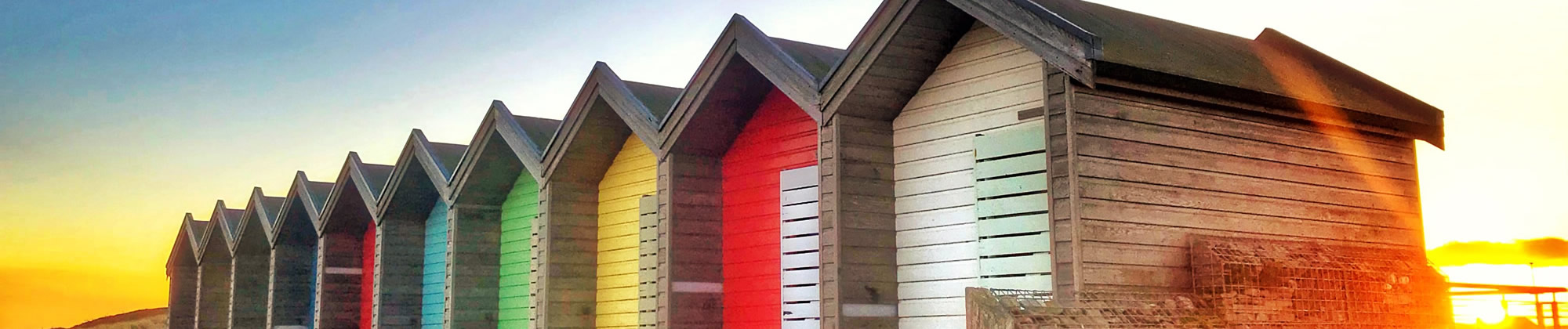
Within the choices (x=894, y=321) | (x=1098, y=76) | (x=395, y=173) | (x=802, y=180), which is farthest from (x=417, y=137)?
(x=1098, y=76)

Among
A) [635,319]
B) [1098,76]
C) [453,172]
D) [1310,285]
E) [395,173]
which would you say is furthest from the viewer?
[395,173]

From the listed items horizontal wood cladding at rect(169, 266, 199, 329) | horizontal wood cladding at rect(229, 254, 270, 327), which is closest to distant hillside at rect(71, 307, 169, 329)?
horizontal wood cladding at rect(169, 266, 199, 329)

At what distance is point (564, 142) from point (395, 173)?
562 centimetres

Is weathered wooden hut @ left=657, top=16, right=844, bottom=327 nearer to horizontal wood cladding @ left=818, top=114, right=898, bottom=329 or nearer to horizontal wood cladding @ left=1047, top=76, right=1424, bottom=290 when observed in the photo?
horizontal wood cladding @ left=818, top=114, right=898, bottom=329

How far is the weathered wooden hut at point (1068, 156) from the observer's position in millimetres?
12336

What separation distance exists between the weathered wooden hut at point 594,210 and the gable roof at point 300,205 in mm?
8795

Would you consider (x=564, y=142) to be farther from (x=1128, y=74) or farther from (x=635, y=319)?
(x=1128, y=74)

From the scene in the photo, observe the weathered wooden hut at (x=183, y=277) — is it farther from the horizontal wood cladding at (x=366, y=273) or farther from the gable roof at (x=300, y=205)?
the horizontal wood cladding at (x=366, y=273)

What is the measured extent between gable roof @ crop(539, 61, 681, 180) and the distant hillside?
35.3 meters

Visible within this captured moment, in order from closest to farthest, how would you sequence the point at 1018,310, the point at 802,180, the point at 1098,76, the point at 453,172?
the point at 1018,310
the point at 1098,76
the point at 802,180
the point at 453,172

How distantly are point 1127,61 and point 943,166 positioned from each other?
2530 millimetres

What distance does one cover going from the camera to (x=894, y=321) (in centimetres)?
1461

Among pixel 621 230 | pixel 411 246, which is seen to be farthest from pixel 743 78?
pixel 411 246

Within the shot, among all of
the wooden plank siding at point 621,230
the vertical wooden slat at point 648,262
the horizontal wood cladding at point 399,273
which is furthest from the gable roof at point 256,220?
the vertical wooden slat at point 648,262
